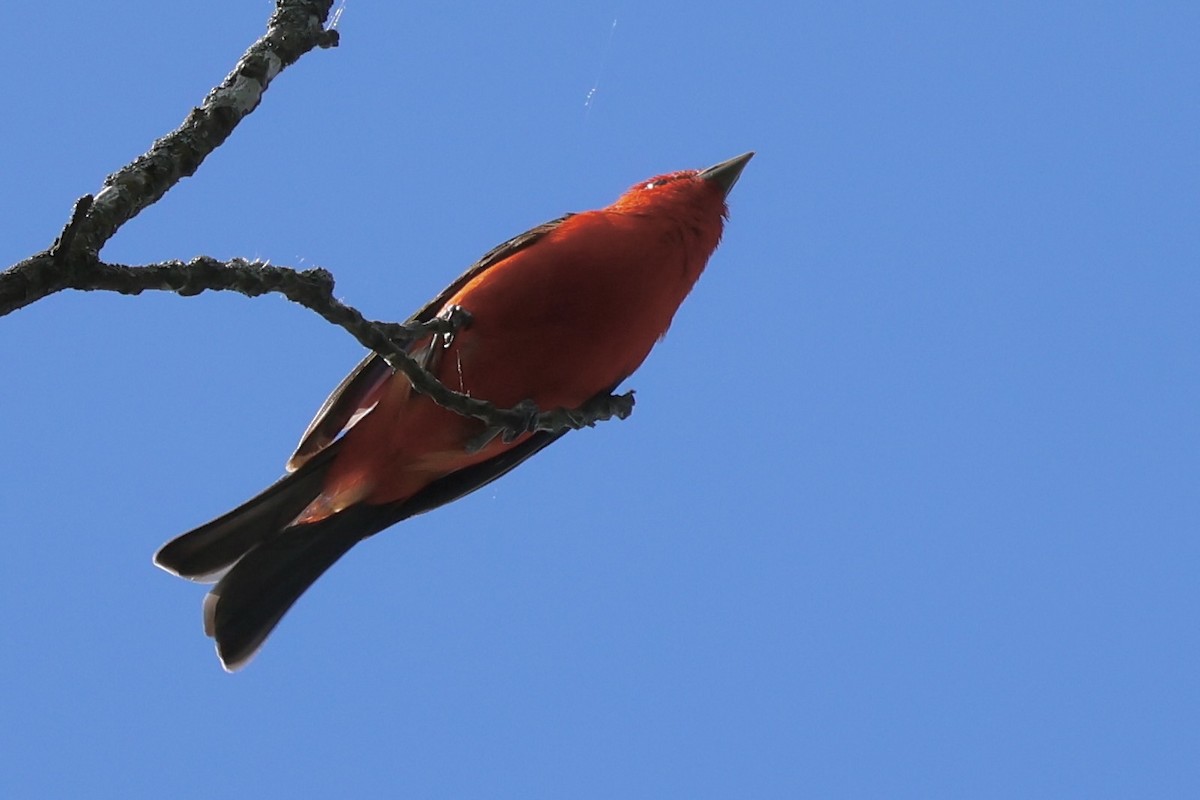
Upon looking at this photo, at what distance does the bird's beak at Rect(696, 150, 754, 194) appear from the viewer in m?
5.92

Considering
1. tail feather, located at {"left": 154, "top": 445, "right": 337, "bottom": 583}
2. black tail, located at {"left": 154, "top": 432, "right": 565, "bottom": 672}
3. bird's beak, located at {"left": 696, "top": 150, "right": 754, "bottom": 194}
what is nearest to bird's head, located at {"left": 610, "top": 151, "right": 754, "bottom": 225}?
bird's beak, located at {"left": 696, "top": 150, "right": 754, "bottom": 194}

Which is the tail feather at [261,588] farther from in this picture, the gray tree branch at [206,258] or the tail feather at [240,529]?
the gray tree branch at [206,258]

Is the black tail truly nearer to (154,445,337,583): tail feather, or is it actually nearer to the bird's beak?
(154,445,337,583): tail feather

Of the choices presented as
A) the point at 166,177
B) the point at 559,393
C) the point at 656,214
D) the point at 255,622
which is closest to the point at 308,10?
the point at 166,177

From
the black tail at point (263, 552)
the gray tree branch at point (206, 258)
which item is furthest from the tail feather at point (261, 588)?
the gray tree branch at point (206, 258)

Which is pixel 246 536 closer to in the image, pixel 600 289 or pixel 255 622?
pixel 255 622

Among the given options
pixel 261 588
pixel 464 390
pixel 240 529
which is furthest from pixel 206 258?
pixel 261 588

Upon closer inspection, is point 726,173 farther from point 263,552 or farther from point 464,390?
point 263,552

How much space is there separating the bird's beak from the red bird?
8.8 inches

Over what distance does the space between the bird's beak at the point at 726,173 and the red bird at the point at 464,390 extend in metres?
0.22

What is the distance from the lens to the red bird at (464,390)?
4.82 meters

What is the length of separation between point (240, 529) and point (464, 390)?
118cm

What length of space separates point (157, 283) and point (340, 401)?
2.44 meters

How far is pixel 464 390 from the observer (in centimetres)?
488
